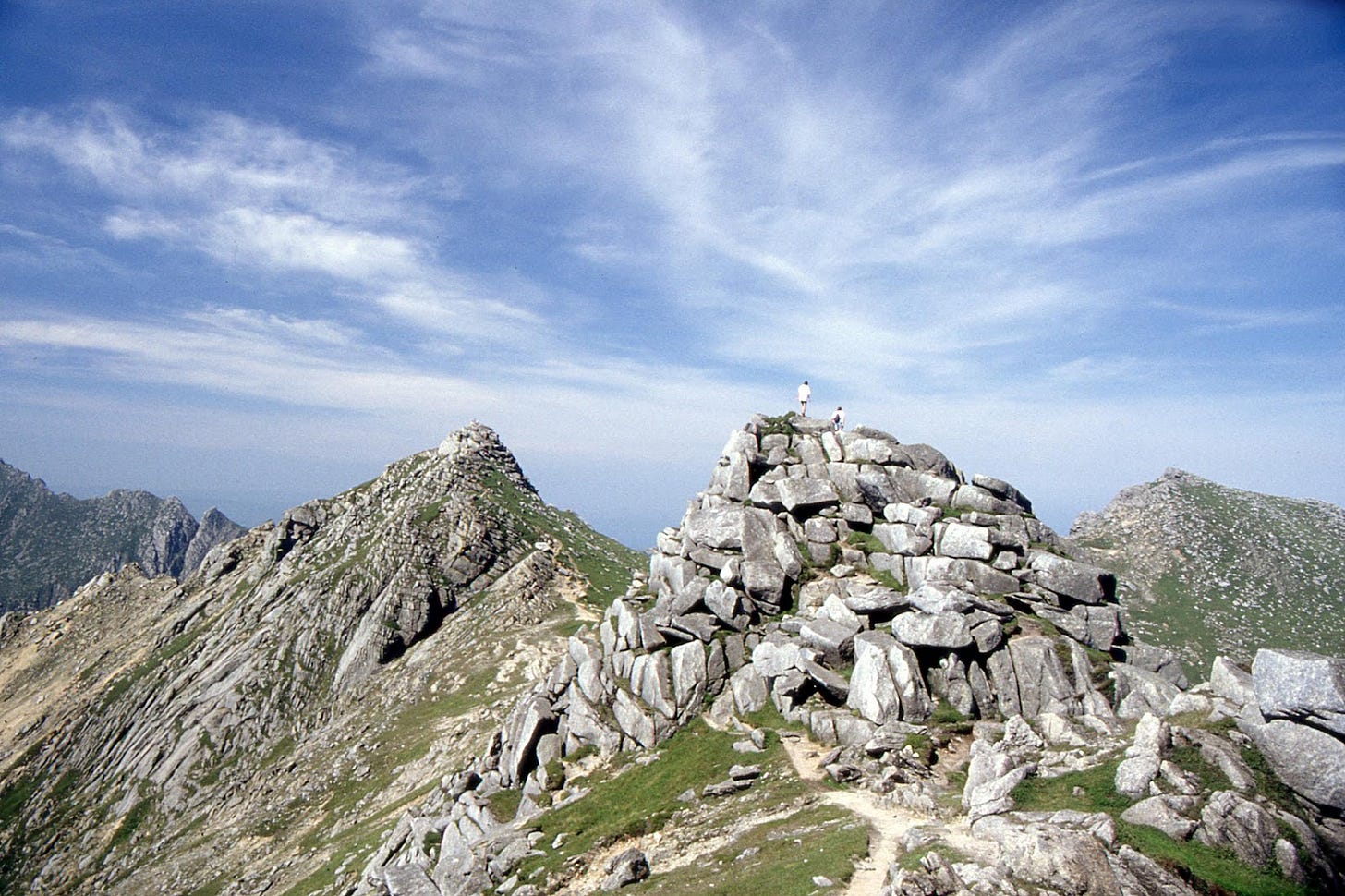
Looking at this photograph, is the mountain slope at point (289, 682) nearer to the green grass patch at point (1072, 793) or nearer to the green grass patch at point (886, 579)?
the green grass patch at point (886, 579)

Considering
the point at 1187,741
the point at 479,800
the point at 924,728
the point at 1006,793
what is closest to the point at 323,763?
the point at 479,800

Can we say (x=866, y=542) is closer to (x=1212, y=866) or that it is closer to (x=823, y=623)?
(x=823, y=623)

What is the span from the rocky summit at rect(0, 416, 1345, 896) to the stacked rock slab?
0.21 meters

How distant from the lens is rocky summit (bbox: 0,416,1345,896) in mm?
22812

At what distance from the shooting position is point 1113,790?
78.1 feet

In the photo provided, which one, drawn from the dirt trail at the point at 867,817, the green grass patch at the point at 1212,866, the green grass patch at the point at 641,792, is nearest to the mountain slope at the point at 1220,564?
the dirt trail at the point at 867,817

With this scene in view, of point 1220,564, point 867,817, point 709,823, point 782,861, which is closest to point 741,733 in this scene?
point 709,823

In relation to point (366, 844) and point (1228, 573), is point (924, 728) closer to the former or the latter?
point (366, 844)

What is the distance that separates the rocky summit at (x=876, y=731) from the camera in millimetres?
21578

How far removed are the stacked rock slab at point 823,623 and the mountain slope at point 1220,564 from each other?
63.2 metres

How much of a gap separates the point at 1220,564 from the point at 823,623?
323 feet

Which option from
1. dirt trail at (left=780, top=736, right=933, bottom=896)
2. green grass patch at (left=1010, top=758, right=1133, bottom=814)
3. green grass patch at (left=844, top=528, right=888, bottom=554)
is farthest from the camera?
green grass patch at (left=844, top=528, right=888, bottom=554)

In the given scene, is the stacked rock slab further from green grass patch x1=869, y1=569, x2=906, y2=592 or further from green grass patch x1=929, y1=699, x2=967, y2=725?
green grass patch x1=929, y1=699, x2=967, y2=725

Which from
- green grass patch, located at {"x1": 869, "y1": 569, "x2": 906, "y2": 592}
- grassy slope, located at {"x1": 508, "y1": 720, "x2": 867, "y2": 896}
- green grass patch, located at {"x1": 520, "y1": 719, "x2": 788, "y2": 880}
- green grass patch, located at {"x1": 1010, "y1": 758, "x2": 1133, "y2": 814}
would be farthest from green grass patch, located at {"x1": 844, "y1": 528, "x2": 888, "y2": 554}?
green grass patch, located at {"x1": 1010, "y1": 758, "x2": 1133, "y2": 814}
